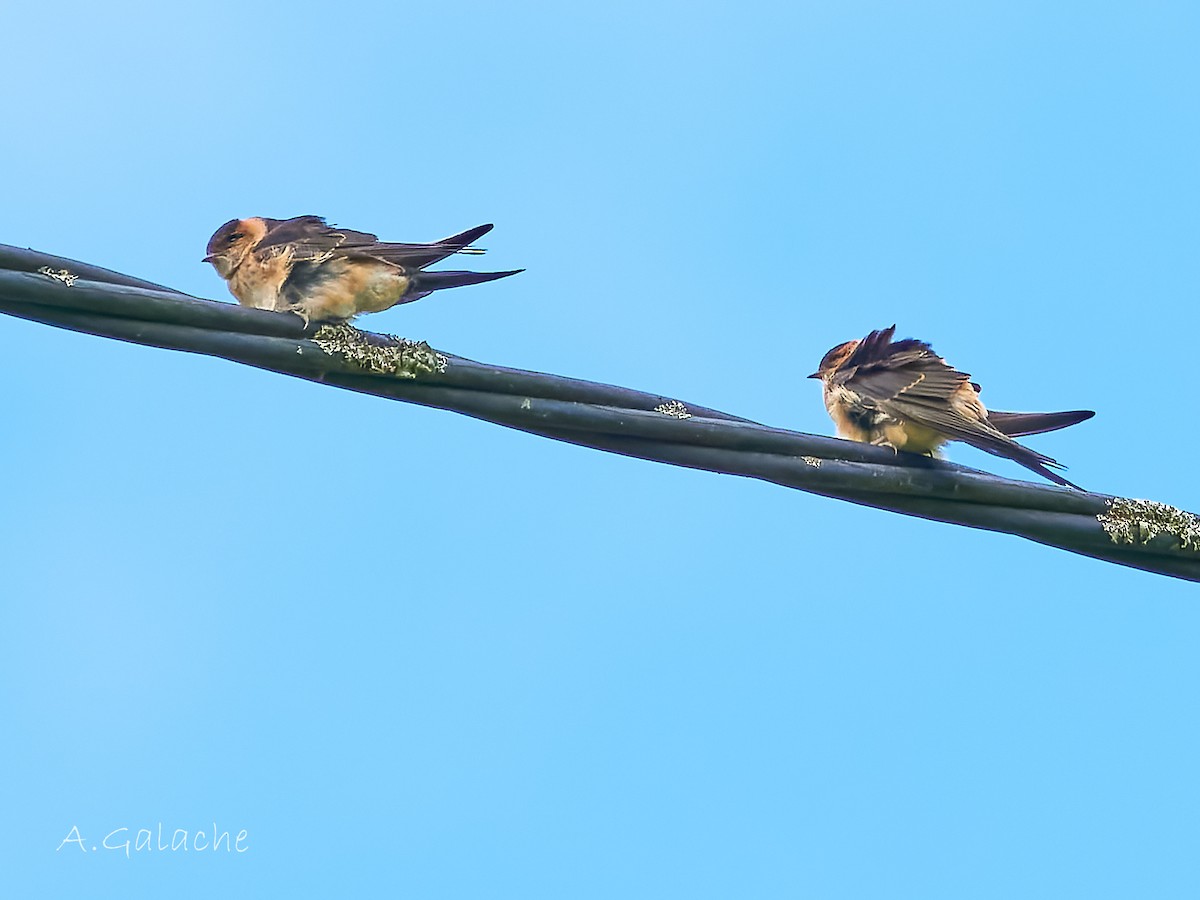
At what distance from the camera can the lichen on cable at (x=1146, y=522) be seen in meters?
4.18

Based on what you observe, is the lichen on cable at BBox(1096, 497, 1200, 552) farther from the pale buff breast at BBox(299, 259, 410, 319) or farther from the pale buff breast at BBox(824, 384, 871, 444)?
the pale buff breast at BBox(299, 259, 410, 319)

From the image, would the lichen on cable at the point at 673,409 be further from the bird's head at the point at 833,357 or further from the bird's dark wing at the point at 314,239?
the bird's head at the point at 833,357

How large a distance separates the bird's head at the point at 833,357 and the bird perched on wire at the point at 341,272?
211cm

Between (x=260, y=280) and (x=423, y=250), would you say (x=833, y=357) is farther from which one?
(x=260, y=280)

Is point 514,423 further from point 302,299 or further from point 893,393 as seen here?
point 893,393

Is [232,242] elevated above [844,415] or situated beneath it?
elevated above

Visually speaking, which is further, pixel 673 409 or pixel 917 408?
pixel 917 408

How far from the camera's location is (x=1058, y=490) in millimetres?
4141

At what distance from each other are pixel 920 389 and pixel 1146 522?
1535 millimetres

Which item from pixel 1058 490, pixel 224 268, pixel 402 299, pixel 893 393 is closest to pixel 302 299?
pixel 402 299

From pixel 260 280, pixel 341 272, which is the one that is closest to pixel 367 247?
pixel 341 272

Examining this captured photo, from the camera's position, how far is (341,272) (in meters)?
5.40

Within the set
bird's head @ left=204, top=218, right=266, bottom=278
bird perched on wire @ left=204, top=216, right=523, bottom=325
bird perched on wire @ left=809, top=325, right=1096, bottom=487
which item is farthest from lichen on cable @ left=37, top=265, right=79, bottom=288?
bird perched on wire @ left=809, top=325, right=1096, bottom=487

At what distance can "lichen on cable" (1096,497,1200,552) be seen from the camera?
4.18 meters
